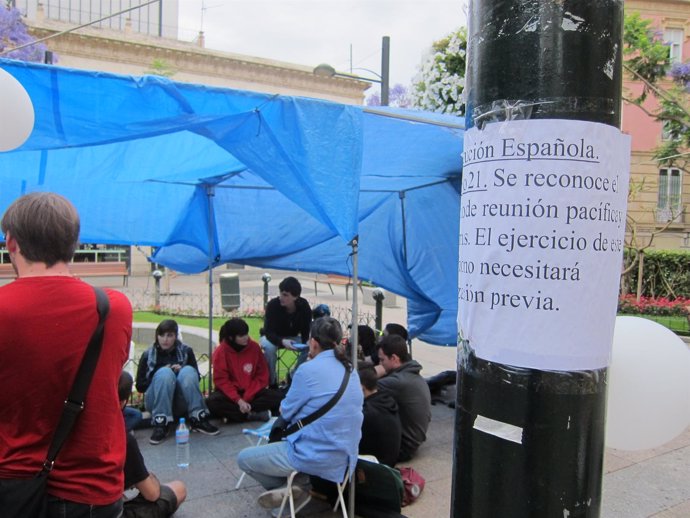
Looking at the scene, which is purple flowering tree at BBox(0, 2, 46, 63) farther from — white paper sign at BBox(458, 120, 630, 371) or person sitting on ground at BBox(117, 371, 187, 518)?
white paper sign at BBox(458, 120, 630, 371)

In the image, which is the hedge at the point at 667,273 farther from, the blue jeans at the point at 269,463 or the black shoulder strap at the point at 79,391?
the black shoulder strap at the point at 79,391

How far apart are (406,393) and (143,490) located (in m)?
2.31

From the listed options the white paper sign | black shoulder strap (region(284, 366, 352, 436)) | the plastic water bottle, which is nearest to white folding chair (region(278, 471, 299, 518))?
black shoulder strap (region(284, 366, 352, 436))

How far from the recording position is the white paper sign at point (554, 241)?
52.3 inches

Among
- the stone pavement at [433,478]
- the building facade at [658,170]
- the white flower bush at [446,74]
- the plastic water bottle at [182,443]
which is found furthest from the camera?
the building facade at [658,170]

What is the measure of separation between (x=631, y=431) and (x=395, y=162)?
343 cm

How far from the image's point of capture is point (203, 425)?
18.0 feet

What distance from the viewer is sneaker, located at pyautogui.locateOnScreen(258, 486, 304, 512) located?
12.3ft

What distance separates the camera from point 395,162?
518cm

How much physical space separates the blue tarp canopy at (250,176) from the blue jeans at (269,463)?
150cm

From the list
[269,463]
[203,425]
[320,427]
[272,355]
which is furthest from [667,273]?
[269,463]

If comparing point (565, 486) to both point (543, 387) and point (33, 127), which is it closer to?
point (543, 387)

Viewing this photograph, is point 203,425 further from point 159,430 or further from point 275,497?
point 275,497

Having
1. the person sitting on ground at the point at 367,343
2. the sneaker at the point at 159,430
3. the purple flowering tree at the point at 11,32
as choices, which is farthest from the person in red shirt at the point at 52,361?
the purple flowering tree at the point at 11,32
